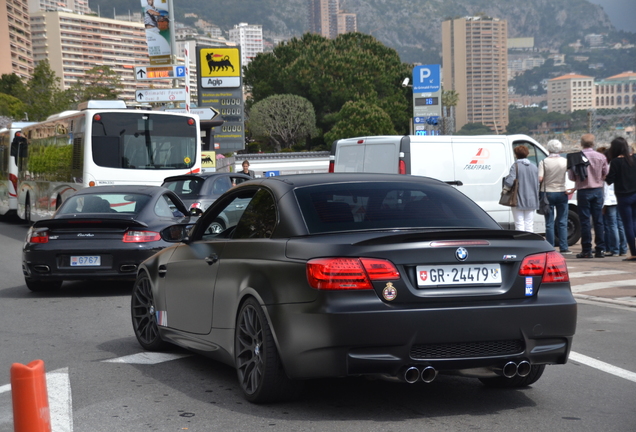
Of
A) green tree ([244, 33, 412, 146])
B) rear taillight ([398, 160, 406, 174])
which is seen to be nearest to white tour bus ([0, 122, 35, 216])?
rear taillight ([398, 160, 406, 174])

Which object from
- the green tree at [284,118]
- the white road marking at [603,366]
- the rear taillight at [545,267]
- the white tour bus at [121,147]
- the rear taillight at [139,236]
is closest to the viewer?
the rear taillight at [545,267]

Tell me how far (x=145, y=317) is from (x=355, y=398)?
8.27 feet

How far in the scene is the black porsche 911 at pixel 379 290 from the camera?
4.78 metres

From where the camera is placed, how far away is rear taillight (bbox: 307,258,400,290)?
15.7 feet

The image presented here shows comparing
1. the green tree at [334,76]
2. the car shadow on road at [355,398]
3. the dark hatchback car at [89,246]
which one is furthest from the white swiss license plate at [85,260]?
the green tree at [334,76]

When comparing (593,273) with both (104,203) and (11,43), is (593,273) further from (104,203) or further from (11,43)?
(11,43)

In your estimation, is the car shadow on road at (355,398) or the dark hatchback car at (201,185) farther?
the dark hatchback car at (201,185)

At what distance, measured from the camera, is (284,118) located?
9925cm

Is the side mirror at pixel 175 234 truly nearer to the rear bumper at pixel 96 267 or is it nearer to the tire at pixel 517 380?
the tire at pixel 517 380

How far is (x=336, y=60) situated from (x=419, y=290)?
326 ft

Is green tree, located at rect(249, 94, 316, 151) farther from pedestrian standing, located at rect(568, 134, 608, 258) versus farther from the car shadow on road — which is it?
the car shadow on road

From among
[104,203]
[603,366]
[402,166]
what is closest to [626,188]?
[402,166]

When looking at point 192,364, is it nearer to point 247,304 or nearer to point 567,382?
point 247,304

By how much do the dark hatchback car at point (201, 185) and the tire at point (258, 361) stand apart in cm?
1275
